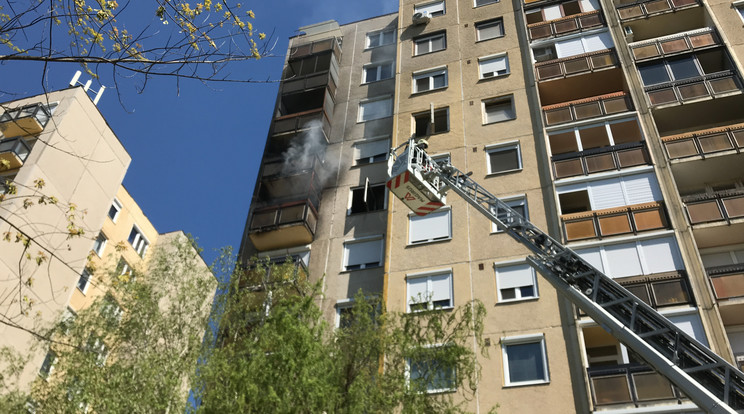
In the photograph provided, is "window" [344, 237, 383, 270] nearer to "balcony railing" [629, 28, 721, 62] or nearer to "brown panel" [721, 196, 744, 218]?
"brown panel" [721, 196, 744, 218]

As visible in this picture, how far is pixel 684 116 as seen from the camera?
22359 millimetres

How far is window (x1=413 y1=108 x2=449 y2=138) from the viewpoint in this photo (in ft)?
85.7

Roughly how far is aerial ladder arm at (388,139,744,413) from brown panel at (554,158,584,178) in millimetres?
9547

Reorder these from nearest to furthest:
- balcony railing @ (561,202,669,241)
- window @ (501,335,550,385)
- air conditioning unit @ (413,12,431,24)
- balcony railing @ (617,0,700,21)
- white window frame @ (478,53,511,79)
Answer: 1. window @ (501,335,550,385)
2. balcony railing @ (561,202,669,241)
3. balcony railing @ (617,0,700,21)
4. white window frame @ (478,53,511,79)
5. air conditioning unit @ (413,12,431,24)

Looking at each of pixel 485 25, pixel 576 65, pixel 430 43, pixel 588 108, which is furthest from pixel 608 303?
pixel 430 43

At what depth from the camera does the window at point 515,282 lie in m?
19.2

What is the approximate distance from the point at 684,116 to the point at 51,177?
23.8 metres

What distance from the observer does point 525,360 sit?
57.7 feet

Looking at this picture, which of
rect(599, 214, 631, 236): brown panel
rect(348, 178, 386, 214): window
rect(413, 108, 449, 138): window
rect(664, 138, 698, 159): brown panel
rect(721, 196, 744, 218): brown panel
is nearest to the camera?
rect(721, 196, 744, 218): brown panel

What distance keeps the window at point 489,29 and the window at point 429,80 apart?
2.77 m

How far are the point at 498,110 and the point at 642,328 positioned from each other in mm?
17263

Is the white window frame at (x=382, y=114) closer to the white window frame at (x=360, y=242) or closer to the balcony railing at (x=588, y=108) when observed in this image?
the white window frame at (x=360, y=242)

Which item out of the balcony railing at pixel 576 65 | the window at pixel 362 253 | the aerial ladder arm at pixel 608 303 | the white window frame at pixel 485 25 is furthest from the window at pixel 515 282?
the white window frame at pixel 485 25

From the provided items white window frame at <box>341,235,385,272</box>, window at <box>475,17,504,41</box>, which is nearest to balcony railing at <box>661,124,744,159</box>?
white window frame at <box>341,235,385,272</box>
